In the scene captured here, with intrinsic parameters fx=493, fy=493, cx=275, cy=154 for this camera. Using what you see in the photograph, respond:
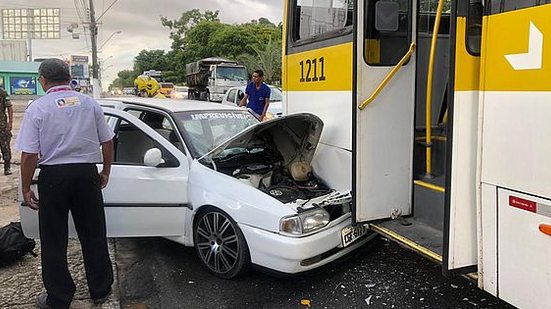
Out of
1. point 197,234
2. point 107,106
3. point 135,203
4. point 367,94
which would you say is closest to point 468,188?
point 367,94

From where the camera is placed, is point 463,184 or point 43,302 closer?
point 463,184

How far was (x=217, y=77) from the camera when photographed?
28.6 metres

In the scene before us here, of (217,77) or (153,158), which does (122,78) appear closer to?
(217,77)

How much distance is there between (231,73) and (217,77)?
3.23 ft

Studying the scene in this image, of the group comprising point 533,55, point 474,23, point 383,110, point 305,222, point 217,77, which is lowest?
point 305,222

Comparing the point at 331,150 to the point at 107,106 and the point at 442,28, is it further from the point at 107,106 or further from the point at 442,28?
the point at 107,106

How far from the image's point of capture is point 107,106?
5.14 m

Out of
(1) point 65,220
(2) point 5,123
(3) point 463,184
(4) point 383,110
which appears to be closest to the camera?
(3) point 463,184

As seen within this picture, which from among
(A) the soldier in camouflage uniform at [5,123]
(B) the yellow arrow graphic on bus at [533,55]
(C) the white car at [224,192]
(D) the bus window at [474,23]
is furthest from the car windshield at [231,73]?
(B) the yellow arrow graphic on bus at [533,55]

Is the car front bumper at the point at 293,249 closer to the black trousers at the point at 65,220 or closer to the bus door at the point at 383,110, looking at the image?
the bus door at the point at 383,110

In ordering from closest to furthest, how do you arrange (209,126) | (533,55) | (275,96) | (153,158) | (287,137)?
(533,55)
(153,158)
(287,137)
(209,126)
(275,96)

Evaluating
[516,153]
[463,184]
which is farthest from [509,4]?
[463,184]

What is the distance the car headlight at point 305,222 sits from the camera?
3758 millimetres

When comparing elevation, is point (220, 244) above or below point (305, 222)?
below
